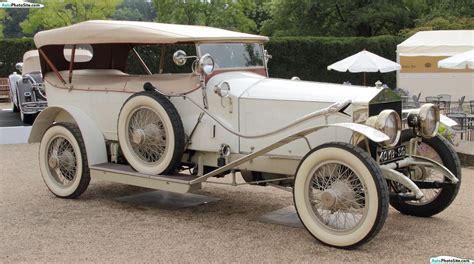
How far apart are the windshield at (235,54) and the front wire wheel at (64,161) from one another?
177 centimetres

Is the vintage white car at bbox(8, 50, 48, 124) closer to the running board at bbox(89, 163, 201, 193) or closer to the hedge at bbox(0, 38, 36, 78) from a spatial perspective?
the hedge at bbox(0, 38, 36, 78)

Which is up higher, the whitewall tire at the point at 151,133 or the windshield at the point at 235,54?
the windshield at the point at 235,54

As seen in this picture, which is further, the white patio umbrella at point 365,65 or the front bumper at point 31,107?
the white patio umbrella at point 365,65

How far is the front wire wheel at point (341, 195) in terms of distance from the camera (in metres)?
4.38

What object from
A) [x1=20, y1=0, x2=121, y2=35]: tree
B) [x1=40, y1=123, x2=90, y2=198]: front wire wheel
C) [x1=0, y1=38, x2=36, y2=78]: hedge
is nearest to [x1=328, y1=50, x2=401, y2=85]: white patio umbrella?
[x1=40, y1=123, x2=90, y2=198]: front wire wheel

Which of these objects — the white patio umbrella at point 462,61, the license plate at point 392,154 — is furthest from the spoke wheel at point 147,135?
the white patio umbrella at point 462,61

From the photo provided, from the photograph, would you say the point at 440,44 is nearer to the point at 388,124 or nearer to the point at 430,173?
the point at 430,173

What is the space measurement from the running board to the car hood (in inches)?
37.7

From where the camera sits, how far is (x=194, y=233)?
17.2 ft

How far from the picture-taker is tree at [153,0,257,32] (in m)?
35.5

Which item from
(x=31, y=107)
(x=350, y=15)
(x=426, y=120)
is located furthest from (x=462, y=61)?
(x=350, y=15)

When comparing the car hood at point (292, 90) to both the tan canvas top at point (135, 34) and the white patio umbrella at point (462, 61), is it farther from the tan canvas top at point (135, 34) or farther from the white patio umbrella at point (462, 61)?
the white patio umbrella at point (462, 61)

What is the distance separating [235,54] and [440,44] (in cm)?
1260

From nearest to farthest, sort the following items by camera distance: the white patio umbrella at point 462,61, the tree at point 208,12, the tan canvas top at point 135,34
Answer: the tan canvas top at point 135,34 → the white patio umbrella at point 462,61 → the tree at point 208,12
